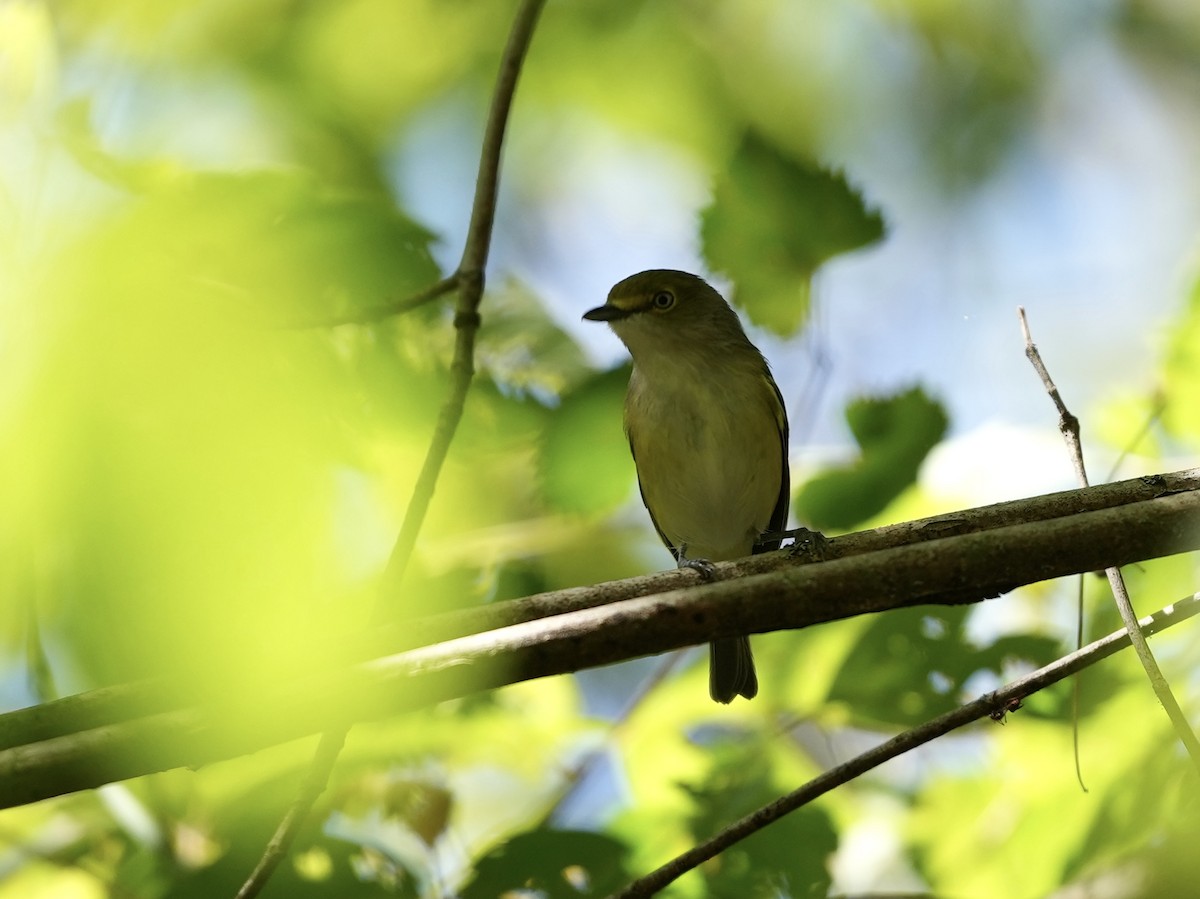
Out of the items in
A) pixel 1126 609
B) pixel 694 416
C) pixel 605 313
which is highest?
pixel 605 313

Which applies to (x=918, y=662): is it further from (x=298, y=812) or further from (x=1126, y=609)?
(x=298, y=812)

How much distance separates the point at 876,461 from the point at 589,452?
3.02 ft

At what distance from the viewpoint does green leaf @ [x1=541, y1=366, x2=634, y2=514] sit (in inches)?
140

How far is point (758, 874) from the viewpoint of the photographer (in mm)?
2996

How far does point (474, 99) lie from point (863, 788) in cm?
294

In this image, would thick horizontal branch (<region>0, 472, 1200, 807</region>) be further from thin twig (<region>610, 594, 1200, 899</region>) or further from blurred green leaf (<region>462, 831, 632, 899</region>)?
blurred green leaf (<region>462, 831, 632, 899</region>)

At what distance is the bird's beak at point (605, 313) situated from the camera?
547 cm

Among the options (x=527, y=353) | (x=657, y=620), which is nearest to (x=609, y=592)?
(x=657, y=620)

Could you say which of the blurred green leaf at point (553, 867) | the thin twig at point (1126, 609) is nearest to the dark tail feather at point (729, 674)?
the blurred green leaf at point (553, 867)

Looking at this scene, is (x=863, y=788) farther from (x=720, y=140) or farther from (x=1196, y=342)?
(x=720, y=140)

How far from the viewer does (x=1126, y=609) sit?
97.8 inches

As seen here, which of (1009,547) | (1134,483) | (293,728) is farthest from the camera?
(1134,483)

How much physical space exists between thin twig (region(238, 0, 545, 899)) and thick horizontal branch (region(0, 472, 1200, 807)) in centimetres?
21

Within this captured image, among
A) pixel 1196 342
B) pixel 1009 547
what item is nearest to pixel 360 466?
pixel 1009 547
